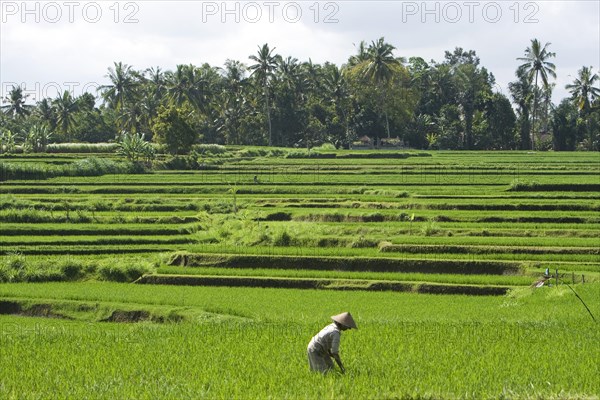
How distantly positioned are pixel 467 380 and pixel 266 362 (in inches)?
111

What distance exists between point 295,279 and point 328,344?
13.2 m

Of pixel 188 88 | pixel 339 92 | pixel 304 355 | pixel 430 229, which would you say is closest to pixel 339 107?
pixel 339 92

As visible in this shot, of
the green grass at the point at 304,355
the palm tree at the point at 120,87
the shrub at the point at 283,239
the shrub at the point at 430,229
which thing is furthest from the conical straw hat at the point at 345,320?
the palm tree at the point at 120,87

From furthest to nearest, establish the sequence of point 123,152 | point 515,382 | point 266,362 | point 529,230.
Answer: point 123,152 → point 529,230 → point 266,362 → point 515,382

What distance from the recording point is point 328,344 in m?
10.3

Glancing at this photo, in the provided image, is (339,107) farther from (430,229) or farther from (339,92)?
(430,229)

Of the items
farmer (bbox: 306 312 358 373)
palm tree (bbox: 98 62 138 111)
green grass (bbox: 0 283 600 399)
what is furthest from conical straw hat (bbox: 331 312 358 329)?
palm tree (bbox: 98 62 138 111)

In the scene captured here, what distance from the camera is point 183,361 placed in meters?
12.4

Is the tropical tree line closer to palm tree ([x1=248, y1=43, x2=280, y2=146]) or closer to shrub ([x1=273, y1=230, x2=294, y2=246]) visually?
palm tree ([x1=248, y1=43, x2=280, y2=146])

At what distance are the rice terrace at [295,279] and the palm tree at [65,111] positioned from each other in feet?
78.8

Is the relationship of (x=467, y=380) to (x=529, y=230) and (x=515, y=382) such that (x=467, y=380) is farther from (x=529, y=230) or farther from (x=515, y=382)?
(x=529, y=230)

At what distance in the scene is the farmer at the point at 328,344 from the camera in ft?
32.8

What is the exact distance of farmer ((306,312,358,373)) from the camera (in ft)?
32.8

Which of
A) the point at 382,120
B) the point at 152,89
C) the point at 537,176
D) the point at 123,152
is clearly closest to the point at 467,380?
the point at 537,176
